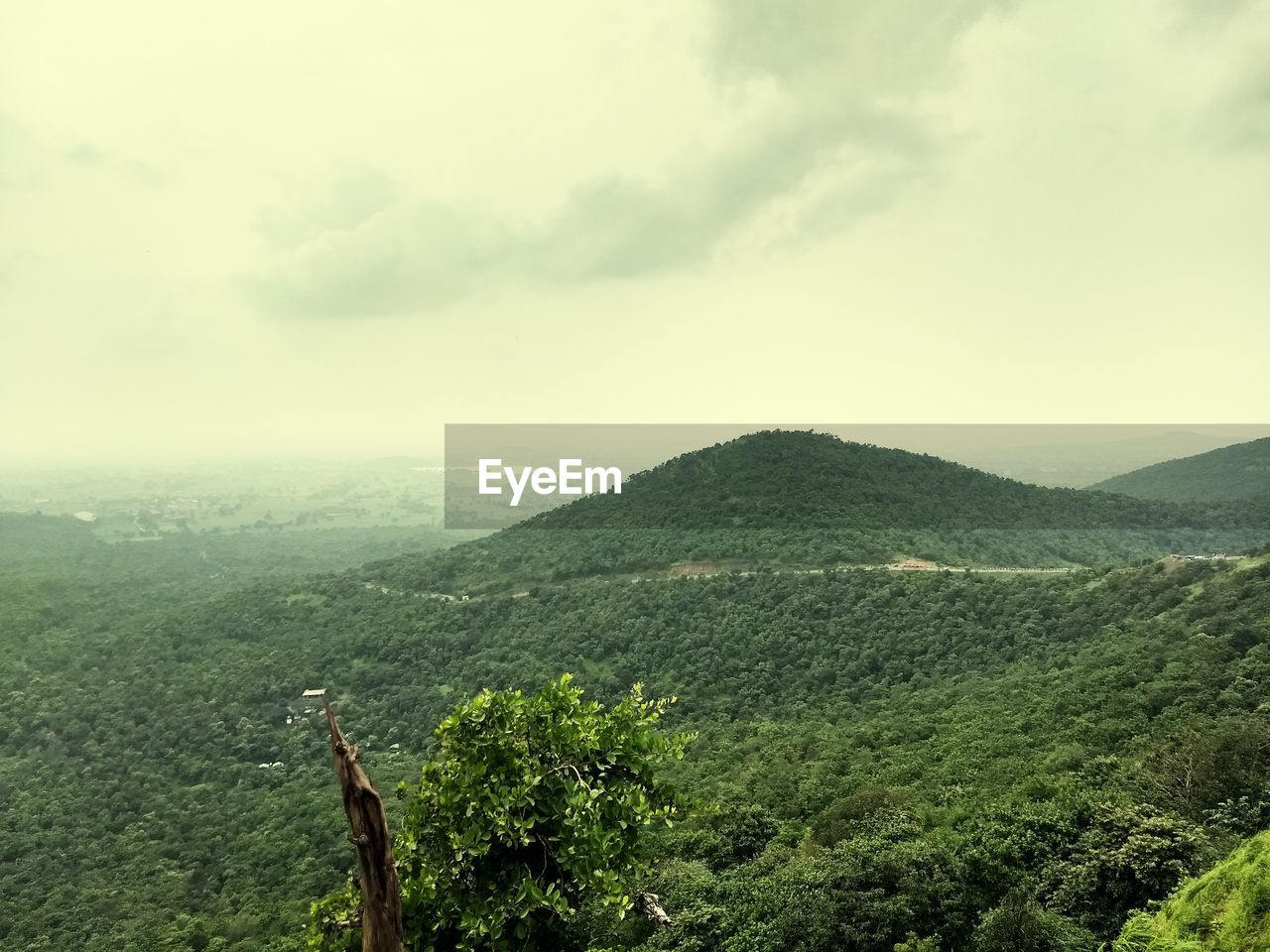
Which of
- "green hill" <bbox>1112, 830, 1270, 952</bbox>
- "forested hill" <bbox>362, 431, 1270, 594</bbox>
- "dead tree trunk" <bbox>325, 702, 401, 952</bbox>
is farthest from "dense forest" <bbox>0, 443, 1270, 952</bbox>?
Answer: "dead tree trunk" <bbox>325, 702, 401, 952</bbox>

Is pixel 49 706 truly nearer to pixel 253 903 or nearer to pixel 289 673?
pixel 289 673

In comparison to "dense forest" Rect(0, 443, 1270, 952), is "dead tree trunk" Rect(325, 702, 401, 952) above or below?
above

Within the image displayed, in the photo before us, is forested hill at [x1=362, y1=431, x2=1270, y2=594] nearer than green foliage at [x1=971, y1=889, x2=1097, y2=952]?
No

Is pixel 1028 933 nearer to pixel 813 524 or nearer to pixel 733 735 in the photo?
pixel 733 735

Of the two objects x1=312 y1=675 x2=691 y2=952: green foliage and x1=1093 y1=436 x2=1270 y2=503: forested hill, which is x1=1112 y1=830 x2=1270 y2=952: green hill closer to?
x1=312 y1=675 x2=691 y2=952: green foliage

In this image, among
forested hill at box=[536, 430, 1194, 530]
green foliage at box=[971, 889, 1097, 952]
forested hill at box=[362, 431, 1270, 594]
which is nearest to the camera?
green foliage at box=[971, 889, 1097, 952]

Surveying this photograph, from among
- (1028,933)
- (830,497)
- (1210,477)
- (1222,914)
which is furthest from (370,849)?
(1210,477)

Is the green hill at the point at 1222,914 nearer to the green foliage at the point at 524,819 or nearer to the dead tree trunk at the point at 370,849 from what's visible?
the green foliage at the point at 524,819
